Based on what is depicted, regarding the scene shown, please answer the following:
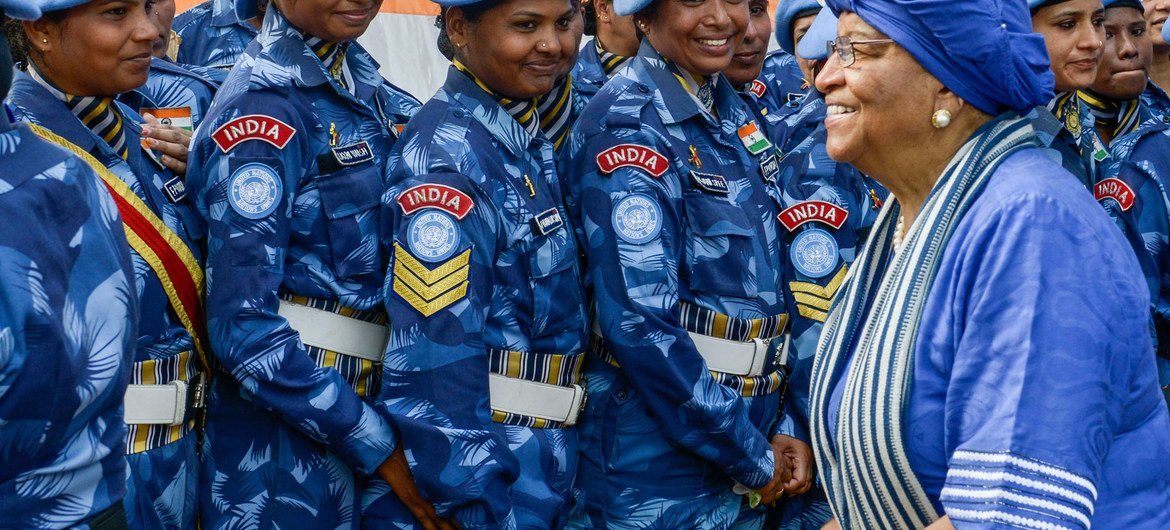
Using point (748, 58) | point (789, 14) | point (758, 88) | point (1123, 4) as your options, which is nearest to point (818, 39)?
point (748, 58)

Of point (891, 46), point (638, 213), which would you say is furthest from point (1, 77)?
point (638, 213)

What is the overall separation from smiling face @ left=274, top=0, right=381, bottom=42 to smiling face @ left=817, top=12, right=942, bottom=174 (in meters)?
1.68

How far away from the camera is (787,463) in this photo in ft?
13.8

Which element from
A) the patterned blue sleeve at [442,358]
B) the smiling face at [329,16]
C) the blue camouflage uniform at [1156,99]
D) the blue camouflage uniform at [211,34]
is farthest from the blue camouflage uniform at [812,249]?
the blue camouflage uniform at [211,34]

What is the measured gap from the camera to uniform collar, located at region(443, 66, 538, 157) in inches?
146

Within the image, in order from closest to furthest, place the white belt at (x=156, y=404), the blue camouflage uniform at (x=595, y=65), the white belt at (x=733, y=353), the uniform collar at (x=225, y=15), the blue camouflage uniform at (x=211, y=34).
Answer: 1. the white belt at (x=156, y=404)
2. the white belt at (x=733, y=353)
3. the blue camouflage uniform at (x=211, y=34)
4. the uniform collar at (x=225, y=15)
5. the blue camouflage uniform at (x=595, y=65)

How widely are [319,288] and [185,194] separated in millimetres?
444

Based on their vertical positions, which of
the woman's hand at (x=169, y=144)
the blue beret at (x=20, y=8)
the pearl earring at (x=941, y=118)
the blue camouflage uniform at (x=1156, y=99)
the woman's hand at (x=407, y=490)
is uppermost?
the blue beret at (x=20, y=8)

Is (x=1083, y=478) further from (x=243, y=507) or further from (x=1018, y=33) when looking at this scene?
(x=243, y=507)

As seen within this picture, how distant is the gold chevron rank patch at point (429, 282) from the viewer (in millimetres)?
3367

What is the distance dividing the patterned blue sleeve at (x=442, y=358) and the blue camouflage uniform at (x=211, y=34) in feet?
7.57

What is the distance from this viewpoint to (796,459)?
13.9 ft

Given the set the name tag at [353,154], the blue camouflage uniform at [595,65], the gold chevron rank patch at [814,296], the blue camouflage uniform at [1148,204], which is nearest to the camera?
the name tag at [353,154]

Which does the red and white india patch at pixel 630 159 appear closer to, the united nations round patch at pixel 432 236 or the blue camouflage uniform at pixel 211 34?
the united nations round patch at pixel 432 236
